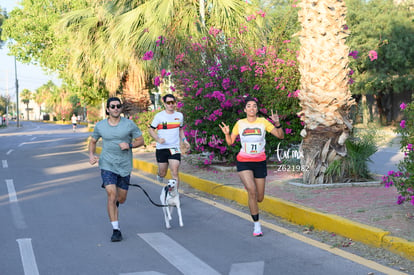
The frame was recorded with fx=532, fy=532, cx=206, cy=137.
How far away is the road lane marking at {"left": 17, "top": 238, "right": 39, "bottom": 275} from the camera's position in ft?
17.5

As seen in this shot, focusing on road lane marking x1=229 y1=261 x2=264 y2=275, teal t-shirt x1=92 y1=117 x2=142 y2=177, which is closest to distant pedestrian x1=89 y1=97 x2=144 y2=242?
teal t-shirt x1=92 y1=117 x2=142 y2=177

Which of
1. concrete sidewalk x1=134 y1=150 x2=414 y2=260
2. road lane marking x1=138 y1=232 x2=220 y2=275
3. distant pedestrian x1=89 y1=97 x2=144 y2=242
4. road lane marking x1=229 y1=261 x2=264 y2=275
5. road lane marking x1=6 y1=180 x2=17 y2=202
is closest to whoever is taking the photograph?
road lane marking x1=229 y1=261 x2=264 y2=275

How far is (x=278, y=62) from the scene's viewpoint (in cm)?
1169

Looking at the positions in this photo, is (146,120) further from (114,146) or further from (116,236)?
(116,236)

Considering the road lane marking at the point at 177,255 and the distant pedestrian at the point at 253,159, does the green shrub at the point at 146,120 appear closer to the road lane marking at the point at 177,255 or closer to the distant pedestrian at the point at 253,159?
the road lane marking at the point at 177,255

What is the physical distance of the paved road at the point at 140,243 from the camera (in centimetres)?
539

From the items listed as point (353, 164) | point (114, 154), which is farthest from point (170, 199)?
point (353, 164)

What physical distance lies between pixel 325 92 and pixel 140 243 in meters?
4.80

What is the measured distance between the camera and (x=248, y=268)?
5344mm

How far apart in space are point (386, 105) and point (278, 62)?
29843 millimetres

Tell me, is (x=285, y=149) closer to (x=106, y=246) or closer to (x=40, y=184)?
(x=40, y=184)

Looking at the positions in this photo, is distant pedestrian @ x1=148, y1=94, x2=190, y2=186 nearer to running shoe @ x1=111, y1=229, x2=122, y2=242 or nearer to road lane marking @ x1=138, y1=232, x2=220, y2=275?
road lane marking @ x1=138, y1=232, x2=220, y2=275

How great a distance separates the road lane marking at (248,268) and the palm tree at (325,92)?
14.2ft

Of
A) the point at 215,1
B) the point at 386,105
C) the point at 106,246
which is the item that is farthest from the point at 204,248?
the point at 386,105
